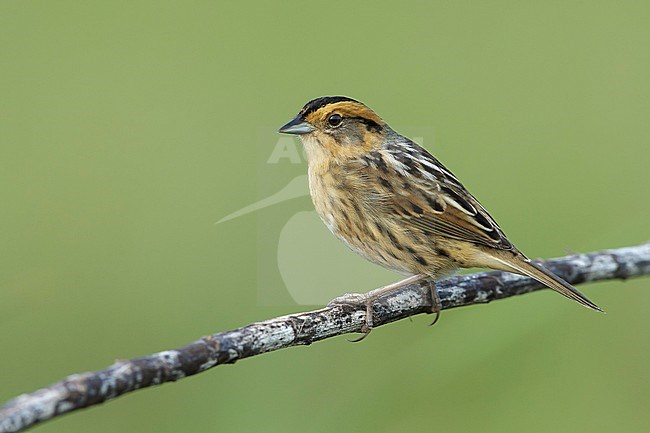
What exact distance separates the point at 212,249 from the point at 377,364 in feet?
8.01

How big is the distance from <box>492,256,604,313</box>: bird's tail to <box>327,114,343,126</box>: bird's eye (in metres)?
0.98

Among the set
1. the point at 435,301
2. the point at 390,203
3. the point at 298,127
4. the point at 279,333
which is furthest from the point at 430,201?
the point at 279,333

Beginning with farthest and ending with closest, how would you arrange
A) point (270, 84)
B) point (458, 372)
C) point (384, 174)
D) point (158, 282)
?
point (270, 84), point (158, 282), point (384, 174), point (458, 372)

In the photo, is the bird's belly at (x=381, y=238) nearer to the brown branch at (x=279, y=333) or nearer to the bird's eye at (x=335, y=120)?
the brown branch at (x=279, y=333)

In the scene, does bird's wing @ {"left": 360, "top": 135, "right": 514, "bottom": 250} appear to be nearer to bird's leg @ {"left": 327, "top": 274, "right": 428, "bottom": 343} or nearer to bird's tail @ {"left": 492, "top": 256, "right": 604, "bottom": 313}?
bird's tail @ {"left": 492, "top": 256, "right": 604, "bottom": 313}

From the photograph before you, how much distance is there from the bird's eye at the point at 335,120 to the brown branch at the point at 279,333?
2.83 ft

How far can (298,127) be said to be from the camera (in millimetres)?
4430

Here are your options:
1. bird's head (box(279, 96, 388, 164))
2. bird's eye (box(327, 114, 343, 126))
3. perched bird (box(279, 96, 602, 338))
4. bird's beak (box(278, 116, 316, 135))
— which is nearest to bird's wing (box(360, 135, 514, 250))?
perched bird (box(279, 96, 602, 338))

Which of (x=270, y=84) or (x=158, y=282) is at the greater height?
(x=270, y=84)

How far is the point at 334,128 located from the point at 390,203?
48 cm

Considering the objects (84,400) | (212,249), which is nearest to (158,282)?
(212,249)

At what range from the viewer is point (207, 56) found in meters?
9.15

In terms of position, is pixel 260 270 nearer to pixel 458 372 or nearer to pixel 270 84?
pixel 458 372

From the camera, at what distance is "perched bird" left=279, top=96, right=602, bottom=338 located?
421cm
